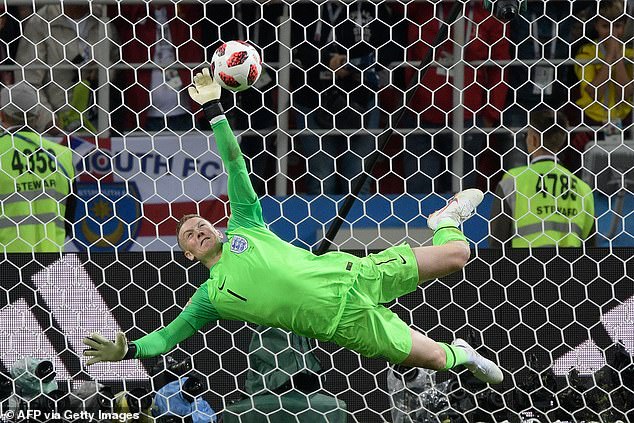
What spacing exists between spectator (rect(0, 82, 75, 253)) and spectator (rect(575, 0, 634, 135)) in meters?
2.95

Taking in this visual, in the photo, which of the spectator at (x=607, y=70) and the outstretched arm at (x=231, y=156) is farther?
the spectator at (x=607, y=70)

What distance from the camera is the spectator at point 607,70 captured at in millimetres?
7582

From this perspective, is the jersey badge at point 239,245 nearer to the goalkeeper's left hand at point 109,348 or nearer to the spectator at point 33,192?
the goalkeeper's left hand at point 109,348

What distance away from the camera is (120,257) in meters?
6.49

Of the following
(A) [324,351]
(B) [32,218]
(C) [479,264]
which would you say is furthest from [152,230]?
(C) [479,264]

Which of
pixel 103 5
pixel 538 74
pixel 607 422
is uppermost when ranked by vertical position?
pixel 103 5

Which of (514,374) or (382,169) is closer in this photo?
(514,374)

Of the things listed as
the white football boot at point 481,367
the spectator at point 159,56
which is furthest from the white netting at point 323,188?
the white football boot at point 481,367

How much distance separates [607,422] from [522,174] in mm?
1428

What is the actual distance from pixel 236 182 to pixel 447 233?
39.4 inches

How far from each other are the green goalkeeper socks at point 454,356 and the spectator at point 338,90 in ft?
5.64

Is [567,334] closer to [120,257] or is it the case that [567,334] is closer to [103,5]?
[120,257]

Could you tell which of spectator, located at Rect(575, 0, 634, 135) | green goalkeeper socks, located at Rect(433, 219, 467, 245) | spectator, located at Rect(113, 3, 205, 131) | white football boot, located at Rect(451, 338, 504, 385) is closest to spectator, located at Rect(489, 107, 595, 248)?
spectator, located at Rect(575, 0, 634, 135)

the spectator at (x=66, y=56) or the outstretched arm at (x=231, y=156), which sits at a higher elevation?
the outstretched arm at (x=231, y=156)
